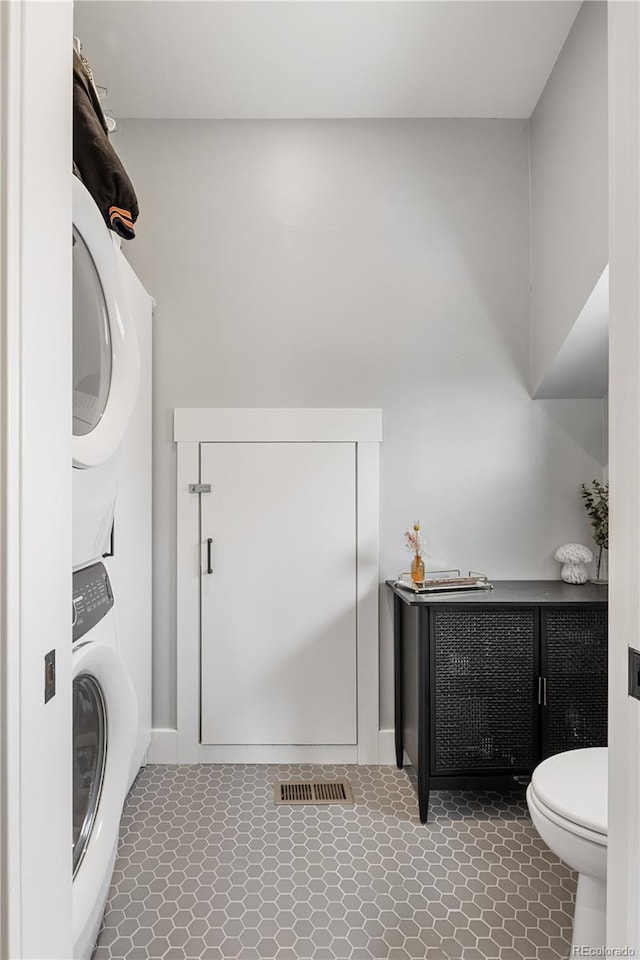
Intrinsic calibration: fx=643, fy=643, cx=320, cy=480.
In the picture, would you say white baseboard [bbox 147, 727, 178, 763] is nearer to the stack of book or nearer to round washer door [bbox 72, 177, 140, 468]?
the stack of book

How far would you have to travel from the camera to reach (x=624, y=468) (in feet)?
2.95

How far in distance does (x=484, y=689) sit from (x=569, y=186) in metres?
1.76

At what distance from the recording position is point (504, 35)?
2.19 metres

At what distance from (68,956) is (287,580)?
1768mm

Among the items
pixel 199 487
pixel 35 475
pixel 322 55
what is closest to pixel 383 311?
pixel 322 55

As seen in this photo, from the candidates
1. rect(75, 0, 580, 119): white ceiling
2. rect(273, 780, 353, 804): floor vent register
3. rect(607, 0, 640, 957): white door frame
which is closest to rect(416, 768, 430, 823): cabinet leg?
rect(273, 780, 353, 804): floor vent register

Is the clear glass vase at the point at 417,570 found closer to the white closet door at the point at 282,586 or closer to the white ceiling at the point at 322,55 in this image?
the white closet door at the point at 282,586

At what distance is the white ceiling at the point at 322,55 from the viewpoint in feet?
6.84

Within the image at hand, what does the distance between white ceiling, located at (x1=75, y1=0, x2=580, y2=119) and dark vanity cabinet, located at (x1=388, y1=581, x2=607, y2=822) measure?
1.93 meters

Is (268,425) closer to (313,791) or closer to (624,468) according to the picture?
(313,791)

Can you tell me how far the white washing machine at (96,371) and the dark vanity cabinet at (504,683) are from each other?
127 cm

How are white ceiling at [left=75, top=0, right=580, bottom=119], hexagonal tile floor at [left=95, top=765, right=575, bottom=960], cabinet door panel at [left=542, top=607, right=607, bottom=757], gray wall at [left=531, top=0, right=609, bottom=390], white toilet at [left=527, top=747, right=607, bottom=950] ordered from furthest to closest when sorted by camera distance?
cabinet door panel at [left=542, top=607, right=607, bottom=757]
white ceiling at [left=75, top=0, right=580, bottom=119]
gray wall at [left=531, top=0, right=609, bottom=390]
hexagonal tile floor at [left=95, top=765, right=575, bottom=960]
white toilet at [left=527, top=747, right=607, bottom=950]

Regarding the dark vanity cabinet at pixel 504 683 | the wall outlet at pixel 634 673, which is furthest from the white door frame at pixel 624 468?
the dark vanity cabinet at pixel 504 683

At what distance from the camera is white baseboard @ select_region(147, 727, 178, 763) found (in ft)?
8.57
